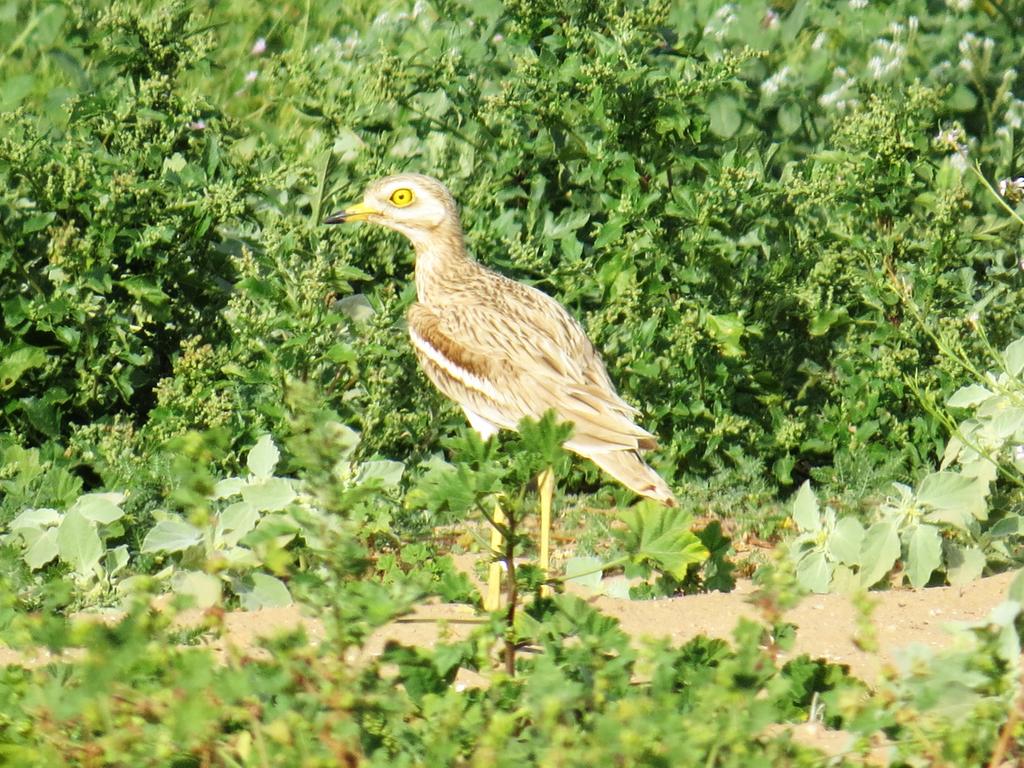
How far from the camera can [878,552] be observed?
603cm

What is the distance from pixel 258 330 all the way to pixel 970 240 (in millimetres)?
2836

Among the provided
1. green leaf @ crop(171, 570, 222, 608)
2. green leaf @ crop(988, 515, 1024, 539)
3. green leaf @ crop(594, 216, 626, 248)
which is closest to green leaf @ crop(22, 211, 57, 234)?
green leaf @ crop(171, 570, 222, 608)

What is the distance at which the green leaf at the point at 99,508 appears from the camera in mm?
6004

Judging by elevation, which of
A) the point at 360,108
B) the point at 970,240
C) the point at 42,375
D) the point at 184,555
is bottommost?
the point at 184,555

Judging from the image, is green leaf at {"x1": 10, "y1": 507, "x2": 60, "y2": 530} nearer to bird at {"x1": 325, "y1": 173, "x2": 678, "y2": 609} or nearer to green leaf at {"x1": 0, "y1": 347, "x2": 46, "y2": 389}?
green leaf at {"x1": 0, "y1": 347, "x2": 46, "y2": 389}

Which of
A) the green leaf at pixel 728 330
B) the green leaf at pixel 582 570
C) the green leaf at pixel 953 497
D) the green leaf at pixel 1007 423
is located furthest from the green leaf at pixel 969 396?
the green leaf at pixel 582 570

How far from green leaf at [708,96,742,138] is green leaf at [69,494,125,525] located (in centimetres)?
289

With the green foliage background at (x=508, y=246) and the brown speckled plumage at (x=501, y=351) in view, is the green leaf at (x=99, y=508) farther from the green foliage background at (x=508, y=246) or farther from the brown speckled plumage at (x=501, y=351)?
the brown speckled plumage at (x=501, y=351)

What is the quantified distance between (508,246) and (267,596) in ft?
7.30

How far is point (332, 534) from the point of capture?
372 cm

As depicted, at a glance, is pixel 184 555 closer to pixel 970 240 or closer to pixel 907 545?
pixel 907 545

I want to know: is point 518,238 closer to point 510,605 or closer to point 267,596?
point 267,596

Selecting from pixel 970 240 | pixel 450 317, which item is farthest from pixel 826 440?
pixel 450 317

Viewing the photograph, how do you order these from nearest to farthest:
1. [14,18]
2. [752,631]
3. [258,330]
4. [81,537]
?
[752,631] → [81,537] → [258,330] → [14,18]
